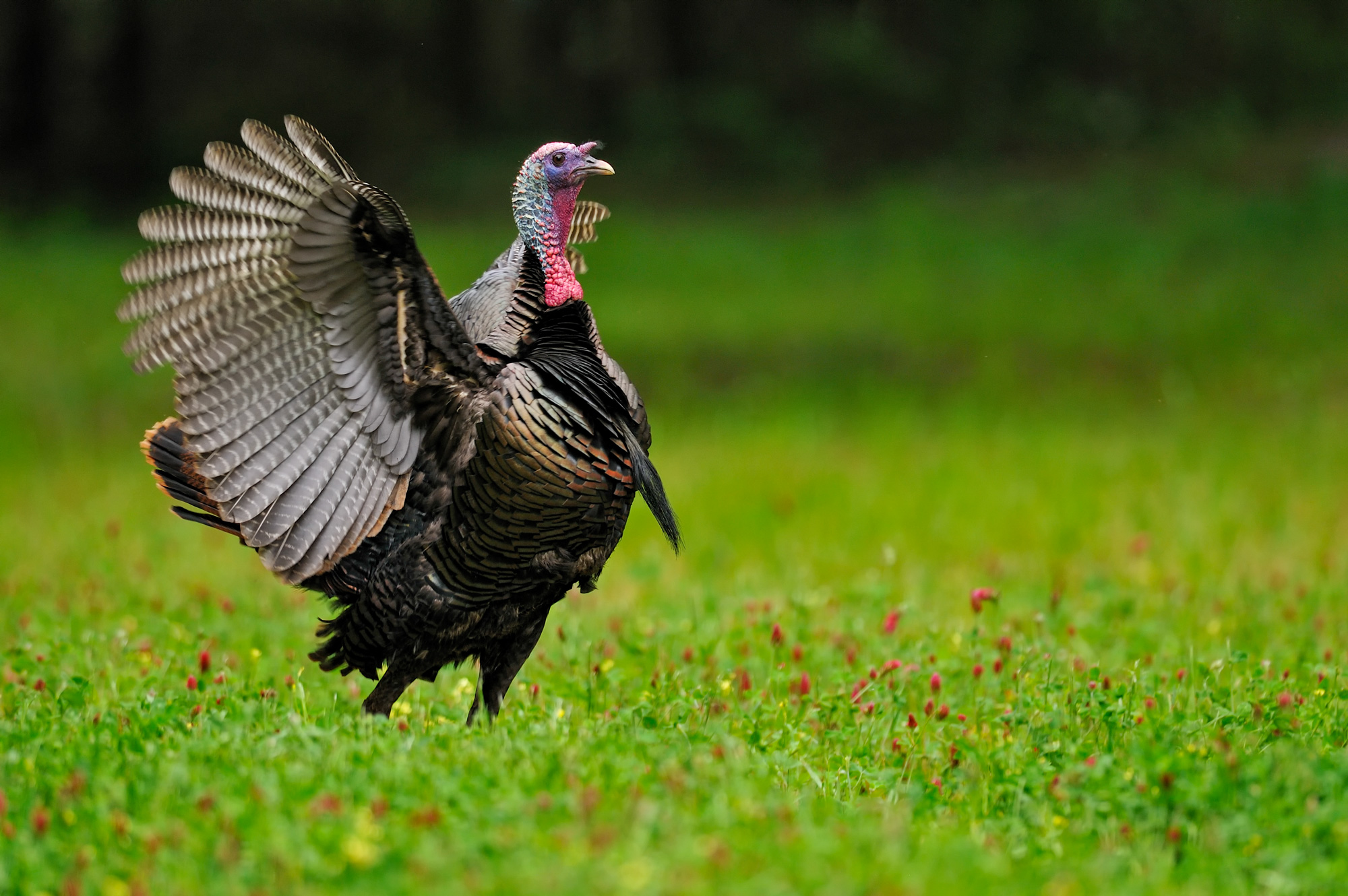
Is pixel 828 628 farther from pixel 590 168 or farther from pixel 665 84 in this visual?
pixel 665 84

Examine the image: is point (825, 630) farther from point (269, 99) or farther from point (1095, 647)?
point (269, 99)

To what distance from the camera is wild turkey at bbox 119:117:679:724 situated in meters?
4.45

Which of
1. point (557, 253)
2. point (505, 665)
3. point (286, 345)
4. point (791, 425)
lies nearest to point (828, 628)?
point (505, 665)

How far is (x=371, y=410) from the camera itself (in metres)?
4.59

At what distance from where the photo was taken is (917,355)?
1325 centimetres

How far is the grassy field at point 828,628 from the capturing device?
325 centimetres

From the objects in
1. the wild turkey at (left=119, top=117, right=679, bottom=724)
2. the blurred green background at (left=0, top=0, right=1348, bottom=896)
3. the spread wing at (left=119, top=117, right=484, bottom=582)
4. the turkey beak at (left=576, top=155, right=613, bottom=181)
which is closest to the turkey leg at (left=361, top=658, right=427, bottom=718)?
the wild turkey at (left=119, top=117, right=679, bottom=724)

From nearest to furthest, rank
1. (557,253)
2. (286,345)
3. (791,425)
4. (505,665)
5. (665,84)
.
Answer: (286,345), (557,253), (505,665), (791,425), (665,84)

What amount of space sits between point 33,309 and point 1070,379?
1011cm

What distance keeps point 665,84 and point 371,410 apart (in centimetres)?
1945

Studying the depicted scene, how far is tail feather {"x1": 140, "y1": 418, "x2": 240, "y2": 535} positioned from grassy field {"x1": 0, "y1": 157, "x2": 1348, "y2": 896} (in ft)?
1.99

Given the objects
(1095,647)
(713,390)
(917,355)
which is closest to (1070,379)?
(917,355)

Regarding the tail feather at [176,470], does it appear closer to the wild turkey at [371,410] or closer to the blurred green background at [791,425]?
the wild turkey at [371,410]

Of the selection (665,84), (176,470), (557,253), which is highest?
(665,84)
